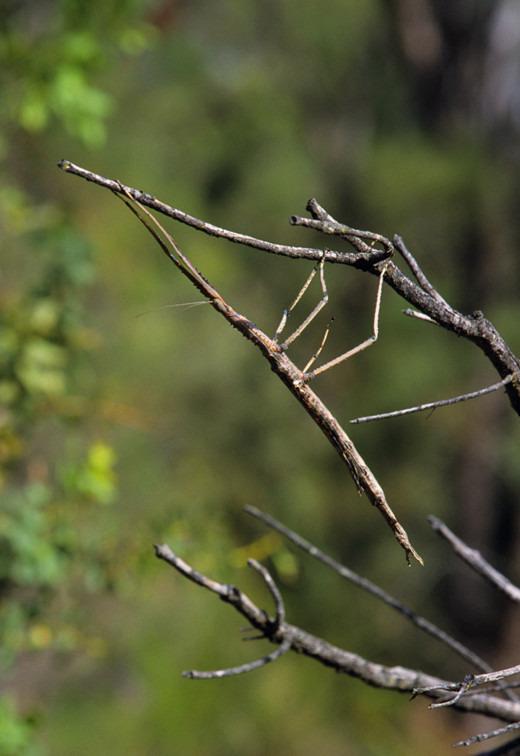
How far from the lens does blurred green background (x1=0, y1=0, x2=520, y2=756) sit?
5.69 meters

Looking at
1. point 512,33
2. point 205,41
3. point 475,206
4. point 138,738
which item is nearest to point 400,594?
point 138,738

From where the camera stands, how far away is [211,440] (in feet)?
23.1

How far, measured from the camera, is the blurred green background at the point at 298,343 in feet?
18.7

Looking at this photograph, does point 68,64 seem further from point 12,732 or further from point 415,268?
point 12,732

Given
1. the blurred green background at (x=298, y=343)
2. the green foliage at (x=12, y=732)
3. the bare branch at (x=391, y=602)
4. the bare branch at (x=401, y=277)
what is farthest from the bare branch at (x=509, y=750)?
the blurred green background at (x=298, y=343)

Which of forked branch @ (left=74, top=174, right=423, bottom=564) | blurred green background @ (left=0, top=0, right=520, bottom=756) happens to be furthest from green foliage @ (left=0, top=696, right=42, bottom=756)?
blurred green background @ (left=0, top=0, right=520, bottom=756)

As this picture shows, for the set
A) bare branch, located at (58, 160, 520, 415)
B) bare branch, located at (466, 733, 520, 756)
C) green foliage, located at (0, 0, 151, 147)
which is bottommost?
bare branch, located at (466, 733, 520, 756)

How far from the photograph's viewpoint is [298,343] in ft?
25.5

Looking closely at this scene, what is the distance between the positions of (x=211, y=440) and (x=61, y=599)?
16.4 ft

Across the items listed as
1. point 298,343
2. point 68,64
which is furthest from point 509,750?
point 298,343

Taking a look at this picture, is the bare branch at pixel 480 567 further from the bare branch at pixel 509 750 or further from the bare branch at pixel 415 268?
the bare branch at pixel 415 268

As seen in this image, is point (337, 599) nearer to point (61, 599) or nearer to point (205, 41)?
point (61, 599)

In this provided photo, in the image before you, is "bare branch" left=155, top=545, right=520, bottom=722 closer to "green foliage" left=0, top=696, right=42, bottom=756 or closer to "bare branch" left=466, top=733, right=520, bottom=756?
"bare branch" left=466, top=733, right=520, bottom=756

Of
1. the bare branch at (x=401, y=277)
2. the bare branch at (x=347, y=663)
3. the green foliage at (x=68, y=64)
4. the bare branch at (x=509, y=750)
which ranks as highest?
the green foliage at (x=68, y=64)
